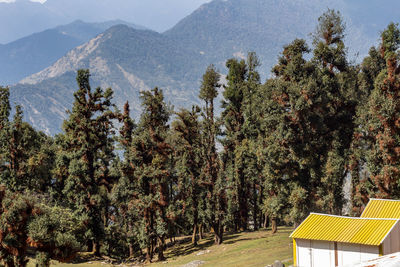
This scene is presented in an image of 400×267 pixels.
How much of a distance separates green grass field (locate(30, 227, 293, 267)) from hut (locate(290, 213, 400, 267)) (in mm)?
4927

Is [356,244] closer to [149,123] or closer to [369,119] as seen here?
[369,119]

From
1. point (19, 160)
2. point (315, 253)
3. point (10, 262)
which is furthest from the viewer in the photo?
point (19, 160)

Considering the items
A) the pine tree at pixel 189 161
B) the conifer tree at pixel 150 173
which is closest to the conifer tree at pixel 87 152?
the conifer tree at pixel 150 173

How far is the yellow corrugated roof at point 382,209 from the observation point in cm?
3040

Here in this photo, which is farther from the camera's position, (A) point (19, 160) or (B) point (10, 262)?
(A) point (19, 160)

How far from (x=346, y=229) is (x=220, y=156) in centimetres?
3535

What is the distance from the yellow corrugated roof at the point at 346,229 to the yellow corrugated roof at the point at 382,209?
3.50 metres

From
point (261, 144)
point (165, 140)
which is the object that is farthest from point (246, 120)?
point (165, 140)

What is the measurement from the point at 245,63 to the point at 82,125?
26.1 m

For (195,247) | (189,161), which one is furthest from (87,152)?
(195,247)

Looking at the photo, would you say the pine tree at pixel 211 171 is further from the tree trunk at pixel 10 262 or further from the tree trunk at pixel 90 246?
the tree trunk at pixel 10 262

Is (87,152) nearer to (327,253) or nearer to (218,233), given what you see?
(218,233)

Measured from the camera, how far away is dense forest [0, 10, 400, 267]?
41219 mm

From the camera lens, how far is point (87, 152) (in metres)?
53.8
